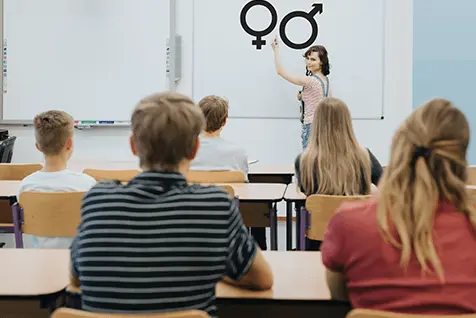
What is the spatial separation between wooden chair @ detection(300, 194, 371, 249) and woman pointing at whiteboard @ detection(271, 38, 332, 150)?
3076 mm

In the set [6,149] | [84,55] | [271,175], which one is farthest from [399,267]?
[84,55]

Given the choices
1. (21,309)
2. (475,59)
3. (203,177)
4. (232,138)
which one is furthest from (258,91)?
(21,309)

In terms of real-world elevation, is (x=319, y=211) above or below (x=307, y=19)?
below

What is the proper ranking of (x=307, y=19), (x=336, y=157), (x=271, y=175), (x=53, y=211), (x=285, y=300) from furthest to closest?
(x=307, y=19) < (x=271, y=175) < (x=336, y=157) < (x=53, y=211) < (x=285, y=300)

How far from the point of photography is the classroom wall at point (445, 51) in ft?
20.8

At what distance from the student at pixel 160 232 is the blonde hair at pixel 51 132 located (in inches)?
56.6

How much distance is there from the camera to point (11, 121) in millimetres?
6559

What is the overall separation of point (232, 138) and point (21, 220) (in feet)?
12.6

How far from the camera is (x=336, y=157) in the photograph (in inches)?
124

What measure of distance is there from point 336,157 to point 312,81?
303 cm

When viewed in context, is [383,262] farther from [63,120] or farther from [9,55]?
[9,55]

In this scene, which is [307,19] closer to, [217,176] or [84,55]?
[84,55]

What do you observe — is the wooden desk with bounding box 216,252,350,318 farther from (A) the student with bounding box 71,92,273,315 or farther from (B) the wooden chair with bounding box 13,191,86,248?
(B) the wooden chair with bounding box 13,191,86,248

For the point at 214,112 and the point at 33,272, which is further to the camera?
the point at 214,112
